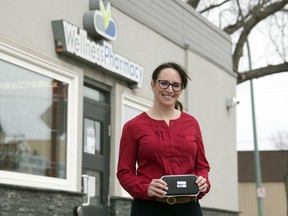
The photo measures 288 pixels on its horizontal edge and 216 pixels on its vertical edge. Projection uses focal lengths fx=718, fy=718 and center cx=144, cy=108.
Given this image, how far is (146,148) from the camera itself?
14.2 feet

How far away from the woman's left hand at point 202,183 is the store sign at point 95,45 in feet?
14.8

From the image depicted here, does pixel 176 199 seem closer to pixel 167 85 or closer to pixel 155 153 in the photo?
pixel 155 153

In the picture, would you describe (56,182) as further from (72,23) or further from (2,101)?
(72,23)

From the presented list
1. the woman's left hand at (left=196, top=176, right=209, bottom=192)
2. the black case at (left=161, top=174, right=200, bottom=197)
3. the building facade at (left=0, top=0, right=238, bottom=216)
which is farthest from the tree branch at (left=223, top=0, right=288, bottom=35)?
the black case at (left=161, top=174, right=200, bottom=197)

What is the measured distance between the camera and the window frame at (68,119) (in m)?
7.77

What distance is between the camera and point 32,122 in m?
8.07

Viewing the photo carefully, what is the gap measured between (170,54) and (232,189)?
354cm

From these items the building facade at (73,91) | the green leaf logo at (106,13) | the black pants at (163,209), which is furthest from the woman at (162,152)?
the green leaf logo at (106,13)

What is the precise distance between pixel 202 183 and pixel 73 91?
4.84 meters

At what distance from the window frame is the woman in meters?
3.45

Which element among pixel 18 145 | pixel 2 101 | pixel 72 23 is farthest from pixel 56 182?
pixel 72 23

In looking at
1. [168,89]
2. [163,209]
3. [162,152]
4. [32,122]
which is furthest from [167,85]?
[32,122]

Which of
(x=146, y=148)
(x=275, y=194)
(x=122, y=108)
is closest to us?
(x=146, y=148)

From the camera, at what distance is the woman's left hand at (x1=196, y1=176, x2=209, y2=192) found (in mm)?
4195
